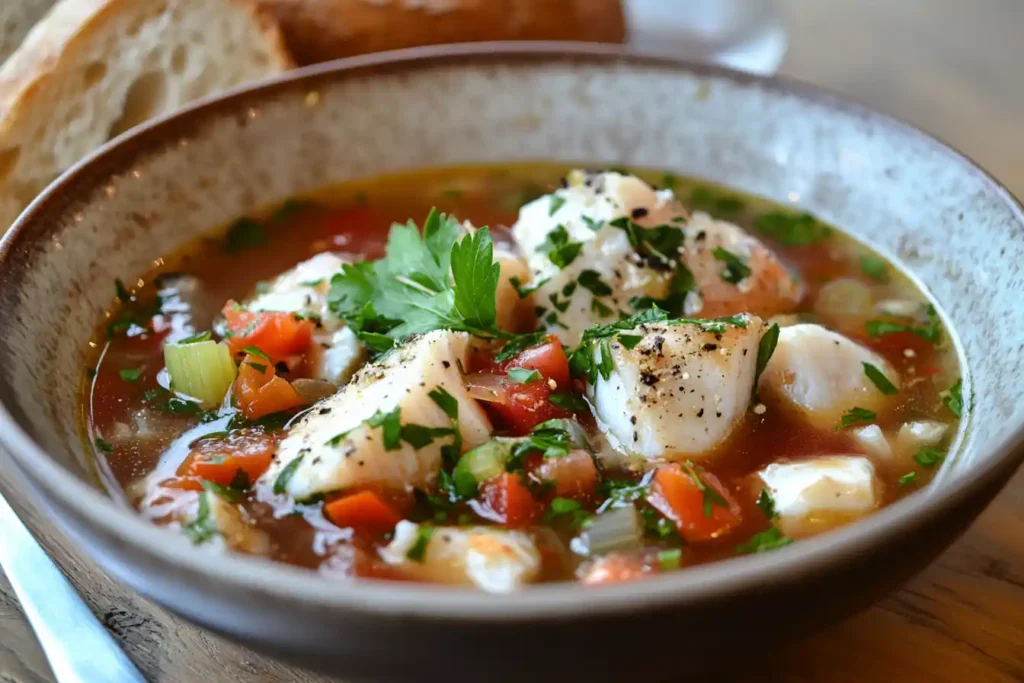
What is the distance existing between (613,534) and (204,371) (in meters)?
1.03

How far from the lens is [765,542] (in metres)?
1.81

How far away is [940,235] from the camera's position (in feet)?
8.42

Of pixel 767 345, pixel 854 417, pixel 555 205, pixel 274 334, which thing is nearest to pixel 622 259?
pixel 555 205

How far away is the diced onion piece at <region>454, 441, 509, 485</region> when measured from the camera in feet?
6.23

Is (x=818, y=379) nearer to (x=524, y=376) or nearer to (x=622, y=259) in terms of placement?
(x=622, y=259)

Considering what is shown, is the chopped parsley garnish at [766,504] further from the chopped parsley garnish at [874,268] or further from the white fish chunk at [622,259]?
the chopped parsley garnish at [874,268]

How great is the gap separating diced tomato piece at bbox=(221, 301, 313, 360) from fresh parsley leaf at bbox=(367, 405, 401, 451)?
1.62 feet

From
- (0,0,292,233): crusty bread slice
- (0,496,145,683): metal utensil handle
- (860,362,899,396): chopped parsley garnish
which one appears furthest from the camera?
(0,0,292,233): crusty bread slice

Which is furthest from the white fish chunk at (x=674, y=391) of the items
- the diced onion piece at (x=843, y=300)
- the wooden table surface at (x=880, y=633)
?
the diced onion piece at (x=843, y=300)

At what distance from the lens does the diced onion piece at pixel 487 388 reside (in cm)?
209

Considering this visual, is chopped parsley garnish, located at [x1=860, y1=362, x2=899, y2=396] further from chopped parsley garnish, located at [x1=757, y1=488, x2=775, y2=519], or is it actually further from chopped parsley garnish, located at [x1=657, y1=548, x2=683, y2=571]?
chopped parsley garnish, located at [x1=657, y1=548, x2=683, y2=571]

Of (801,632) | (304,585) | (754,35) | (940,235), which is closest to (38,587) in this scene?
(304,585)

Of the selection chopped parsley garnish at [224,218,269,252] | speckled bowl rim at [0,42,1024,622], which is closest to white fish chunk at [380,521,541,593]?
speckled bowl rim at [0,42,1024,622]

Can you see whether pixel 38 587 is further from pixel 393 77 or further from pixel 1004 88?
pixel 1004 88
